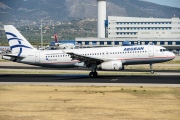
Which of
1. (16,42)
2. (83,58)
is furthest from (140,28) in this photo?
(83,58)

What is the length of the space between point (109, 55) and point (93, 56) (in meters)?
2.33

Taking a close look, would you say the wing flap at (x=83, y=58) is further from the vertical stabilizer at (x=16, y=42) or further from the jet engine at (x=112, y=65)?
the vertical stabilizer at (x=16, y=42)

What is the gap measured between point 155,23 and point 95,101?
168m

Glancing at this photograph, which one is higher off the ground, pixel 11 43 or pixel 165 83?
pixel 11 43

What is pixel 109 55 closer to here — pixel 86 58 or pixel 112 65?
pixel 112 65

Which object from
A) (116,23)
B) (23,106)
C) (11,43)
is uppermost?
(116,23)

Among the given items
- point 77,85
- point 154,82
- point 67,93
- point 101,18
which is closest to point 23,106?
point 67,93

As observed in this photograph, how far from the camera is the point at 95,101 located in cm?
3188

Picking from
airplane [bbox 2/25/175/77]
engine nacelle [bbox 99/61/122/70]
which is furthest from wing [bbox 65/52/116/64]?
engine nacelle [bbox 99/61/122/70]

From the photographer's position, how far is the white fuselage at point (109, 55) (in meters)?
51.1

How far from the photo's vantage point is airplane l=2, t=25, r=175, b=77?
165 ft

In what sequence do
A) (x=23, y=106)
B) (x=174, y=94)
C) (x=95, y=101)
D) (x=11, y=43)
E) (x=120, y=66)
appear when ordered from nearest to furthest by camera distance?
(x=23, y=106), (x=95, y=101), (x=174, y=94), (x=120, y=66), (x=11, y=43)

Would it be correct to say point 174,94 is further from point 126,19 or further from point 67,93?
point 126,19

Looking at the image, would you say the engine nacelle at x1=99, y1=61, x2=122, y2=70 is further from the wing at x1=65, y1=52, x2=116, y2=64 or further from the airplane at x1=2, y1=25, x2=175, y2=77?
the wing at x1=65, y1=52, x2=116, y2=64
